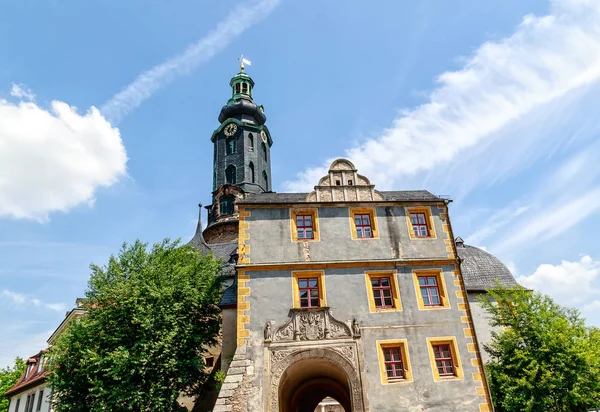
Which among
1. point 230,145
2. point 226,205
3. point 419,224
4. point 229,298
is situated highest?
point 230,145

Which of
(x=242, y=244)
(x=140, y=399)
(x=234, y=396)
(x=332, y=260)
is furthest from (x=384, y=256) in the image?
(x=140, y=399)

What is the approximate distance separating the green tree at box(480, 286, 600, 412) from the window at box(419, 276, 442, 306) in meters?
3.77

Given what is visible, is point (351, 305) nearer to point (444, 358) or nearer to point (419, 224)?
point (444, 358)

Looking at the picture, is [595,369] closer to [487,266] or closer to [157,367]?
[487,266]

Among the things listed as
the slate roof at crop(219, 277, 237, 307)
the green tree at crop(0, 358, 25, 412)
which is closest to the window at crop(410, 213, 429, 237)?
the slate roof at crop(219, 277, 237, 307)

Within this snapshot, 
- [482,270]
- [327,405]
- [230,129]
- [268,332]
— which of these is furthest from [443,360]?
[230,129]

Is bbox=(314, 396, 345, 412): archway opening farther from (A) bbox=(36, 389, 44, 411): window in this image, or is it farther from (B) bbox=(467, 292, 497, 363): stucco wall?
(A) bbox=(36, 389, 44, 411): window

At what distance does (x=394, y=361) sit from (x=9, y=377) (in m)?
40.6

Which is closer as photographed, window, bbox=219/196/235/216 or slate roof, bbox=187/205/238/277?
slate roof, bbox=187/205/238/277

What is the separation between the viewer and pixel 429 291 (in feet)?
62.2

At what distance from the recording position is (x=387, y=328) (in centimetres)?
1783

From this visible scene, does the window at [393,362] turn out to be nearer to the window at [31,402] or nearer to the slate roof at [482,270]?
the slate roof at [482,270]

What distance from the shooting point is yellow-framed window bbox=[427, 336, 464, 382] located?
56.7 ft

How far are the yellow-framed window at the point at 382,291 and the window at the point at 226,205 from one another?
22.2m
